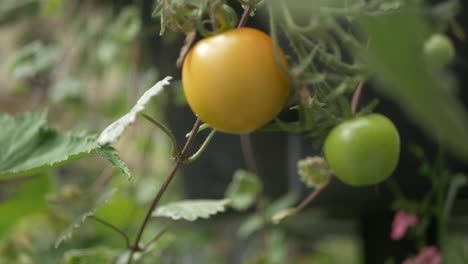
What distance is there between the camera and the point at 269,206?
612 millimetres

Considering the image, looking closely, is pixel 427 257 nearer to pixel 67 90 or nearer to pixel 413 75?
pixel 413 75

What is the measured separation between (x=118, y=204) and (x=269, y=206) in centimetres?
21

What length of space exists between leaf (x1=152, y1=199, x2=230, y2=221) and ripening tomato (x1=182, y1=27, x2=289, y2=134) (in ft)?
0.44

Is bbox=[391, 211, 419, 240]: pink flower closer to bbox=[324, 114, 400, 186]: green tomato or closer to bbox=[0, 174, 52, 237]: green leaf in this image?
bbox=[324, 114, 400, 186]: green tomato

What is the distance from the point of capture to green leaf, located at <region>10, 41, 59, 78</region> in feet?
2.15

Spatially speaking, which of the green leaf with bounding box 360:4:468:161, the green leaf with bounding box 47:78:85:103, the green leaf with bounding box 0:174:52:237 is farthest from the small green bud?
the green leaf with bounding box 47:78:85:103

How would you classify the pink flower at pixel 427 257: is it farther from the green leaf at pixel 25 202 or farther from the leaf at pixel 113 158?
the green leaf at pixel 25 202

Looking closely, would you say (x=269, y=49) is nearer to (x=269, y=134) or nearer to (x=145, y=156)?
(x=269, y=134)

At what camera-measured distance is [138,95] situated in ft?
2.02

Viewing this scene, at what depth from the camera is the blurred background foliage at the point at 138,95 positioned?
12 centimetres

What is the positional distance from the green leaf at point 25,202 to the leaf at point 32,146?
0.51ft

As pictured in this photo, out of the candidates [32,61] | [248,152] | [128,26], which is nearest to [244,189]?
[248,152]

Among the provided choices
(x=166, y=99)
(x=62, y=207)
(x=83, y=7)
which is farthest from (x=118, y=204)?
(x=83, y=7)

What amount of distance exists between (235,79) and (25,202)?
0.45 meters
